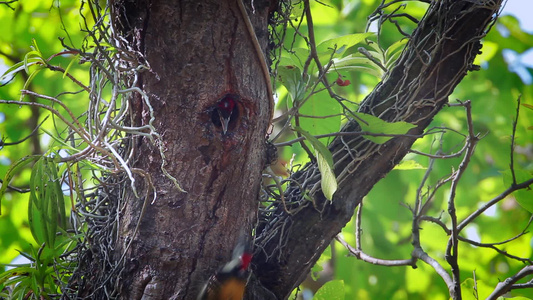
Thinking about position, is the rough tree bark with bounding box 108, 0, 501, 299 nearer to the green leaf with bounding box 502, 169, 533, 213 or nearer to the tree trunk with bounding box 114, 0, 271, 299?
the tree trunk with bounding box 114, 0, 271, 299

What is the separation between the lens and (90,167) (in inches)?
47.5

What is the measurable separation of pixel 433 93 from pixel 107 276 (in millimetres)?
901

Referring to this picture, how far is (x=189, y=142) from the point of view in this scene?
40.4 inches

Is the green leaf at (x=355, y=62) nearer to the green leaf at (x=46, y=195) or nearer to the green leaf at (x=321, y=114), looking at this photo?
the green leaf at (x=321, y=114)

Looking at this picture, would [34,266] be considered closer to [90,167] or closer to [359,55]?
[90,167]

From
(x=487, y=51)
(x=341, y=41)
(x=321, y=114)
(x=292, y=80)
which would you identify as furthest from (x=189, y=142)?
(x=487, y=51)

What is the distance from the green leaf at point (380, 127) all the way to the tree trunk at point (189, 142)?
293 millimetres

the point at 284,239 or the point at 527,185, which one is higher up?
the point at 527,185

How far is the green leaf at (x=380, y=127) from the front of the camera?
46.1 inches

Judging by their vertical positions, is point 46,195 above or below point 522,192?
below

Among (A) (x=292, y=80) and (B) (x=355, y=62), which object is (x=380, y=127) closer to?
(A) (x=292, y=80)

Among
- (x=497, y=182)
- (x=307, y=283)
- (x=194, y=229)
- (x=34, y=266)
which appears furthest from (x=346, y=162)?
(x=497, y=182)

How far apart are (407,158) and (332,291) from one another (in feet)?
3.20

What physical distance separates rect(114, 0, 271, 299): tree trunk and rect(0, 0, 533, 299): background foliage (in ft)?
3.94
